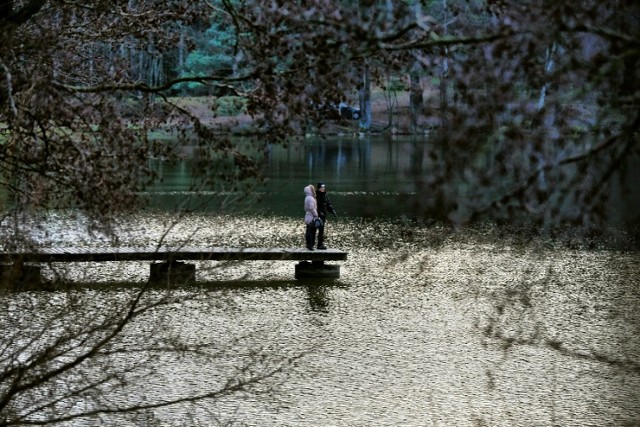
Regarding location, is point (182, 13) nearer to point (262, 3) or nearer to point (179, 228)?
point (262, 3)

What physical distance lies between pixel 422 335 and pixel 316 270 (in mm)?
5481

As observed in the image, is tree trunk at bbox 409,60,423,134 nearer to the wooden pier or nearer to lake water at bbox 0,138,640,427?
lake water at bbox 0,138,640,427

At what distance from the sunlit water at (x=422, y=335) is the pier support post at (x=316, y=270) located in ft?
0.84

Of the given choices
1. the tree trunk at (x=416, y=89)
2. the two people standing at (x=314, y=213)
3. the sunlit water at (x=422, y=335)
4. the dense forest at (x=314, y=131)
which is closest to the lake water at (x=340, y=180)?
the two people standing at (x=314, y=213)

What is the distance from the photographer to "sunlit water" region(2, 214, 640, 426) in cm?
1268

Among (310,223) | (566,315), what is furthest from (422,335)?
(310,223)

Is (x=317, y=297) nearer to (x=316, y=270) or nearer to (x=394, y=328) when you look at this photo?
(x=316, y=270)

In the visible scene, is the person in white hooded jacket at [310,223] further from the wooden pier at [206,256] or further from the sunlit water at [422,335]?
the sunlit water at [422,335]

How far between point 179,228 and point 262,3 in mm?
18303

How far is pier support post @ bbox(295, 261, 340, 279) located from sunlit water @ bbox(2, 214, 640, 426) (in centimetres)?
25

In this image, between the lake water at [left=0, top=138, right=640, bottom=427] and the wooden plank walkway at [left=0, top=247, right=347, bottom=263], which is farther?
the wooden plank walkway at [left=0, top=247, right=347, bottom=263]

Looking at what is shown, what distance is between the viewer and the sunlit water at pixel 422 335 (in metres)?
12.7

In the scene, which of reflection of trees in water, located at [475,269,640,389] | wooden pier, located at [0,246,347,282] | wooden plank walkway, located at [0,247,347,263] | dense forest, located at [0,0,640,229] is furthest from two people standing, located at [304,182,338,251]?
dense forest, located at [0,0,640,229]

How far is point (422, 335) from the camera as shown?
16766 millimetres
